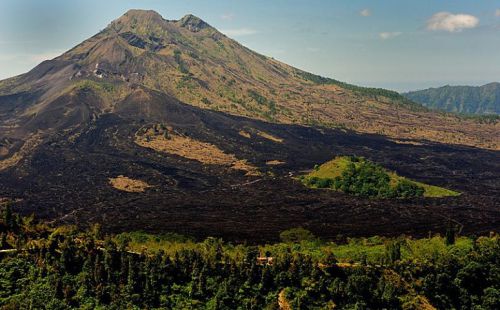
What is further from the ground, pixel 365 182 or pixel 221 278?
pixel 365 182

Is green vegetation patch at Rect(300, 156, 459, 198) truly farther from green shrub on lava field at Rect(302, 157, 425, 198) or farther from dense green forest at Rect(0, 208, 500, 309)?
dense green forest at Rect(0, 208, 500, 309)

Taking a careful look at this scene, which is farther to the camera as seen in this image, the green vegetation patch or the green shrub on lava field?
the green vegetation patch

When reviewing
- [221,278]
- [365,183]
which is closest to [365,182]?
[365,183]

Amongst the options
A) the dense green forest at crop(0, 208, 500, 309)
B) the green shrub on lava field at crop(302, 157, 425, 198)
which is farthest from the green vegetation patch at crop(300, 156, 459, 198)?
the dense green forest at crop(0, 208, 500, 309)

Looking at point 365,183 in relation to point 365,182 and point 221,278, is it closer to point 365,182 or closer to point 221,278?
point 365,182

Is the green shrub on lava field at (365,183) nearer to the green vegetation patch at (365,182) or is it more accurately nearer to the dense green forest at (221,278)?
the green vegetation patch at (365,182)

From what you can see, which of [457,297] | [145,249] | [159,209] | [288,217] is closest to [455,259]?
[457,297]
